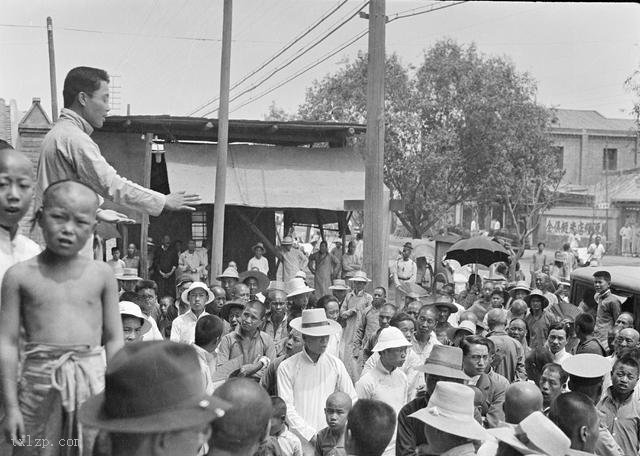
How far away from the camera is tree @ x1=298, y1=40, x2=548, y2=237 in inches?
1339

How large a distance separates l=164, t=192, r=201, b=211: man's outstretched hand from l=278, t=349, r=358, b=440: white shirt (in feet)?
11.2

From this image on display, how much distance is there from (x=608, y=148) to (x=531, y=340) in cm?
5477

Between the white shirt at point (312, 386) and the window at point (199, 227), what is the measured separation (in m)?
15.8

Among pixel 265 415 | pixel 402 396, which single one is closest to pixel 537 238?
pixel 402 396

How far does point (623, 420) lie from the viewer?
704 centimetres

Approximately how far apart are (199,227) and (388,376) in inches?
631

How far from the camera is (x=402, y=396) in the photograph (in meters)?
7.84

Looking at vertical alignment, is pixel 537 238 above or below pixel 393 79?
below

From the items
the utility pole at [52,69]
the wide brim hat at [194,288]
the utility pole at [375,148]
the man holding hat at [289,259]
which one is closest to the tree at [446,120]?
the utility pole at [52,69]

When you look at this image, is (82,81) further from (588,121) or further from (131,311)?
(588,121)

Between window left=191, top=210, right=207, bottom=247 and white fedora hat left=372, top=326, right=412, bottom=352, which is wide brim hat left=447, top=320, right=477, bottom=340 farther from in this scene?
window left=191, top=210, right=207, bottom=247

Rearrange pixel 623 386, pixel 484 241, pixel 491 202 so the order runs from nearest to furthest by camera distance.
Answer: pixel 623 386, pixel 484 241, pixel 491 202

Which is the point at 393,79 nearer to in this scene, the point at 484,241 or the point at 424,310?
the point at 484,241

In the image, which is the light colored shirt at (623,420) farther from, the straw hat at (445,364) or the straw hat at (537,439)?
the straw hat at (537,439)
